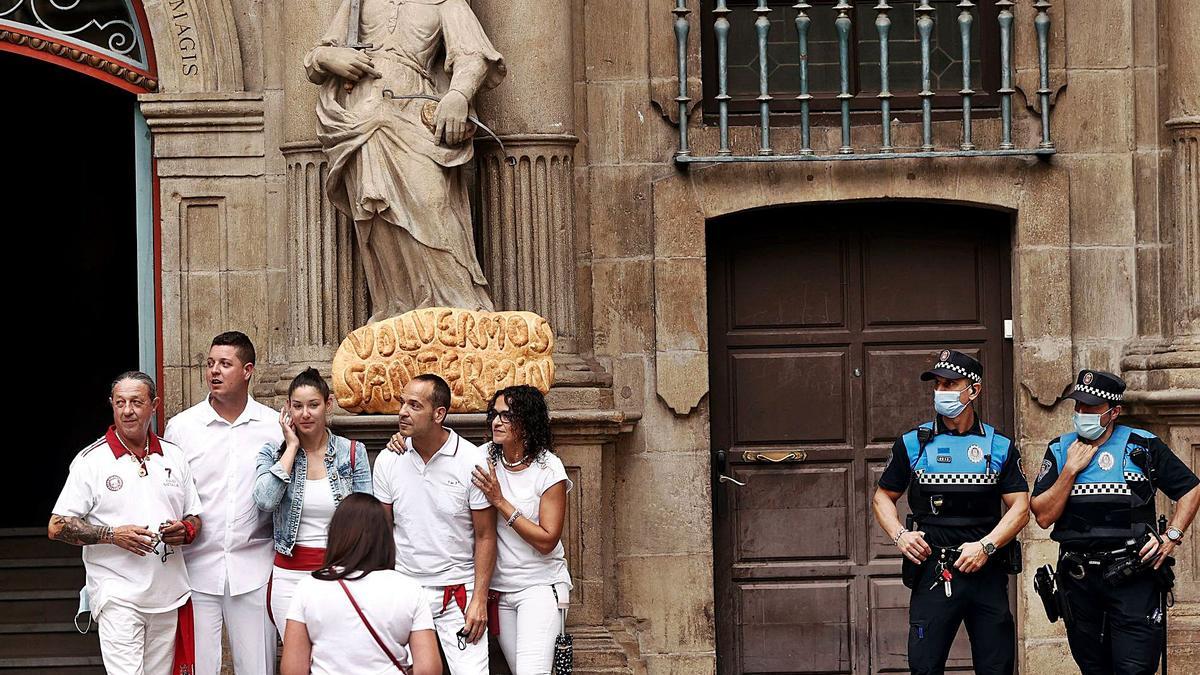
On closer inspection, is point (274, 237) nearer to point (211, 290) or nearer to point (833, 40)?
point (211, 290)

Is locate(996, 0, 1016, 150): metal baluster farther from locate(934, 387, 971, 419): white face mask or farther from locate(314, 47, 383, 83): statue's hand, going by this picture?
locate(314, 47, 383, 83): statue's hand

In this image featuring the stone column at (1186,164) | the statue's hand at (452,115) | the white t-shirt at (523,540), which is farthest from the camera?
the stone column at (1186,164)

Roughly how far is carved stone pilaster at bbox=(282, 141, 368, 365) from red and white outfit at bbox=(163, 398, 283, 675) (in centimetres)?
176

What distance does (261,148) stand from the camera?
35.8 feet

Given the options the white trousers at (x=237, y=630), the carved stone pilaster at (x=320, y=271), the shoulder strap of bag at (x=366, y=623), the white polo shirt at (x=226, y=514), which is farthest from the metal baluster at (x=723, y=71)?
the shoulder strap of bag at (x=366, y=623)

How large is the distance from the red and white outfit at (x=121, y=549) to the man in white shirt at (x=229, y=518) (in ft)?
0.70

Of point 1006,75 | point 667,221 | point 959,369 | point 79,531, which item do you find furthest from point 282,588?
point 1006,75

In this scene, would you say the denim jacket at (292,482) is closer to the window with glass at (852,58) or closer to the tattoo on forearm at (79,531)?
the tattoo on forearm at (79,531)

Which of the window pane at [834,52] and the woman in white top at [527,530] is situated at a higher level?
the window pane at [834,52]

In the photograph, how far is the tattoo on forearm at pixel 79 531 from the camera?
26.9ft

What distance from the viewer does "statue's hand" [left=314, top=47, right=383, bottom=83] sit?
1000cm

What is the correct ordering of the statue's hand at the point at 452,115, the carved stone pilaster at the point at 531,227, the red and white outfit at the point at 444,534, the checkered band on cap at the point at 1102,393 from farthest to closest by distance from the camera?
1. the carved stone pilaster at the point at 531,227
2. the statue's hand at the point at 452,115
3. the checkered band on cap at the point at 1102,393
4. the red and white outfit at the point at 444,534

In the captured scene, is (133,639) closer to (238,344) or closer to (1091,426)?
(238,344)

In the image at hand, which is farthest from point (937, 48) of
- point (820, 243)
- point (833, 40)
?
point (820, 243)
